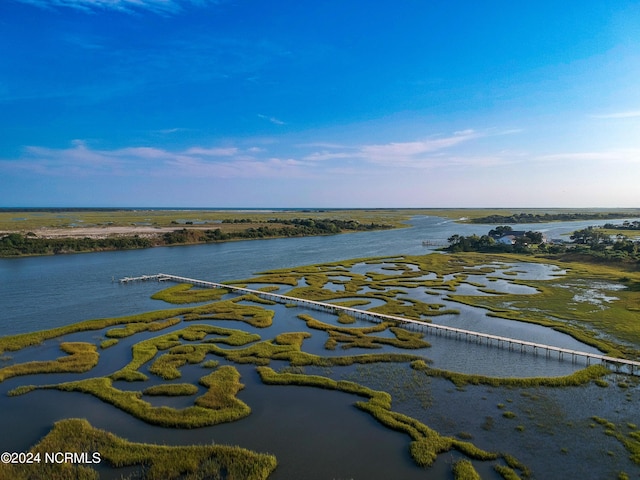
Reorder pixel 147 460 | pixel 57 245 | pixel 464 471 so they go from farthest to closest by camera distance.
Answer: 1. pixel 57 245
2. pixel 147 460
3. pixel 464 471

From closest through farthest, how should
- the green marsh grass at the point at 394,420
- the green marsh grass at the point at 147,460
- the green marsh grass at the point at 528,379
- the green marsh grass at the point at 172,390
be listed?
the green marsh grass at the point at 147,460 < the green marsh grass at the point at 394,420 < the green marsh grass at the point at 172,390 < the green marsh grass at the point at 528,379

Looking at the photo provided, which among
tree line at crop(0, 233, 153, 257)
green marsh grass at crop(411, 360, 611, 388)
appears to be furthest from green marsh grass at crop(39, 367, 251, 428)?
tree line at crop(0, 233, 153, 257)

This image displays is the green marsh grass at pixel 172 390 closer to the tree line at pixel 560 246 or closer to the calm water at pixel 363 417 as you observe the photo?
the calm water at pixel 363 417

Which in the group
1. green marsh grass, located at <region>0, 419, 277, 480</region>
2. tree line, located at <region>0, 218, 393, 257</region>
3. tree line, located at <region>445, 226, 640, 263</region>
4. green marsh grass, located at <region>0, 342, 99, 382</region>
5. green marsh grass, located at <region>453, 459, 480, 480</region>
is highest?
tree line, located at <region>0, 218, 393, 257</region>

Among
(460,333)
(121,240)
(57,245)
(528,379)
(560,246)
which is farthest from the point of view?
(121,240)

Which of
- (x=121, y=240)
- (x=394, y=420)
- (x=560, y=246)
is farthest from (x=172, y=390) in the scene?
(x=560, y=246)

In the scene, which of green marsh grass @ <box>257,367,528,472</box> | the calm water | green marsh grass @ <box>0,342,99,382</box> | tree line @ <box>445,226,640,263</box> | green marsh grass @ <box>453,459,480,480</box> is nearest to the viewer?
green marsh grass @ <box>453,459,480,480</box>

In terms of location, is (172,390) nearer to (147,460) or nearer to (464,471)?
(147,460)

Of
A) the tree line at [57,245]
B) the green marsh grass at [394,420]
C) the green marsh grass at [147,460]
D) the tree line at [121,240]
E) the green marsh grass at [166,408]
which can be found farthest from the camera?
the tree line at [121,240]

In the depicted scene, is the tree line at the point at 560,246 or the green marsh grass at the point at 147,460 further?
the tree line at the point at 560,246

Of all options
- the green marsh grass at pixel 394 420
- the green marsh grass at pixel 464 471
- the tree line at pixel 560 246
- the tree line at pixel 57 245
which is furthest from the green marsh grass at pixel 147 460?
the tree line at pixel 57 245

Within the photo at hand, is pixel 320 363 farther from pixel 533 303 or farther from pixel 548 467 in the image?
pixel 533 303

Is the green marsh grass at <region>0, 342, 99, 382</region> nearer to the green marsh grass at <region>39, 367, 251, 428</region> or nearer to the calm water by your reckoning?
the calm water
